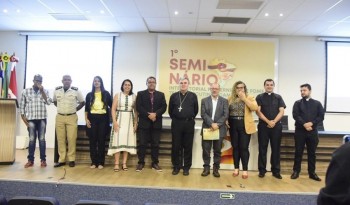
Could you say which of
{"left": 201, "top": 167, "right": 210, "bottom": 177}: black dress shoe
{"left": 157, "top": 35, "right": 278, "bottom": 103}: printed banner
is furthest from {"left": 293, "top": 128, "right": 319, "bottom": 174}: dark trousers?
{"left": 157, "top": 35, "right": 278, "bottom": 103}: printed banner

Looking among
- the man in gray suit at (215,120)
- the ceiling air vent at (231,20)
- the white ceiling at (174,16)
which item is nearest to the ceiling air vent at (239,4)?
the white ceiling at (174,16)

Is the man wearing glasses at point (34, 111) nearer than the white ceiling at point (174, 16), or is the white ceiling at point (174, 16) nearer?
the man wearing glasses at point (34, 111)

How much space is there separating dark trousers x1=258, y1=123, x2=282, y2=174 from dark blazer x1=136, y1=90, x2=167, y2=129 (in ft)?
4.89

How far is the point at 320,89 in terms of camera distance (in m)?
6.62

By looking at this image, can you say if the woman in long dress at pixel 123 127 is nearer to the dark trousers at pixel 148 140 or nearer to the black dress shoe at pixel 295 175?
the dark trousers at pixel 148 140

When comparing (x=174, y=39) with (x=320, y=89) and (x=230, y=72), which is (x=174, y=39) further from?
(x=320, y=89)

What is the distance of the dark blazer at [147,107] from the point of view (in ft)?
13.9

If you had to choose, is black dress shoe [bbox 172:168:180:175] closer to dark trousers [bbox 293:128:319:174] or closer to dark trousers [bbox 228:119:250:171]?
dark trousers [bbox 228:119:250:171]

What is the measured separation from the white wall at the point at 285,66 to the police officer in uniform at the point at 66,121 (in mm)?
2327

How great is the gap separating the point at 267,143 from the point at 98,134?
98.7 inches

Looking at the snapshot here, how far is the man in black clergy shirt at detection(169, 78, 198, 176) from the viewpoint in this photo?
4.14m

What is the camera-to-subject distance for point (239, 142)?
414 centimetres

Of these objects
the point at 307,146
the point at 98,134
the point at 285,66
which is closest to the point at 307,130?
the point at 307,146

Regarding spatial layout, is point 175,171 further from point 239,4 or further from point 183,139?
point 239,4
